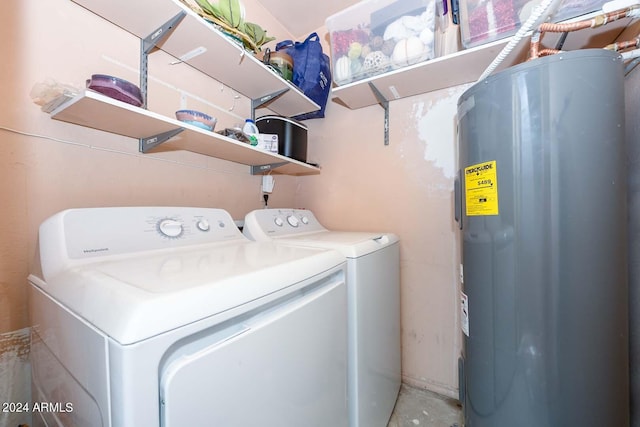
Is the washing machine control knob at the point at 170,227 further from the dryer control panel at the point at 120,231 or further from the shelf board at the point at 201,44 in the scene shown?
the shelf board at the point at 201,44

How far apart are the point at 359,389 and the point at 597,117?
1.17 metres

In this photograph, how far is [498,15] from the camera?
1.02 metres

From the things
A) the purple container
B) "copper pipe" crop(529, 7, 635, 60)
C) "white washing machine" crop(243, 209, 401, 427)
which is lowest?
"white washing machine" crop(243, 209, 401, 427)

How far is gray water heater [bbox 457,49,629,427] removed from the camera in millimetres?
662

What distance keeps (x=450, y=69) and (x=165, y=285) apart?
153cm

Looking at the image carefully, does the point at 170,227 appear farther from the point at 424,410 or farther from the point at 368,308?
the point at 424,410

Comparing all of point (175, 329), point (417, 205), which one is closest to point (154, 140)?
point (175, 329)

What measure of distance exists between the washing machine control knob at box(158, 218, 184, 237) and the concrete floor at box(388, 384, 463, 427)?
1.43 m

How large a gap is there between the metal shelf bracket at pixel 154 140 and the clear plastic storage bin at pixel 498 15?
1312 millimetres

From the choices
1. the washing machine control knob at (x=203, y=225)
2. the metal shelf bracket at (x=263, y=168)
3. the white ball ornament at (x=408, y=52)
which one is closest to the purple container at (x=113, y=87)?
the washing machine control knob at (x=203, y=225)

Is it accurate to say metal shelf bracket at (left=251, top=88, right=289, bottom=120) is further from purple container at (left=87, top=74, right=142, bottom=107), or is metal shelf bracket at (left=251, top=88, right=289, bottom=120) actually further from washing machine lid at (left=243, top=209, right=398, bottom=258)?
purple container at (left=87, top=74, right=142, bottom=107)

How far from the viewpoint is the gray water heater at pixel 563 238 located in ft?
2.17

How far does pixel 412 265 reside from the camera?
1.58 m

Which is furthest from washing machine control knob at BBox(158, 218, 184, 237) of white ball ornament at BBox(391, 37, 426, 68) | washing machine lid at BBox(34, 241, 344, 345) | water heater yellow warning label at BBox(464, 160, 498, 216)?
white ball ornament at BBox(391, 37, 426, 68)
